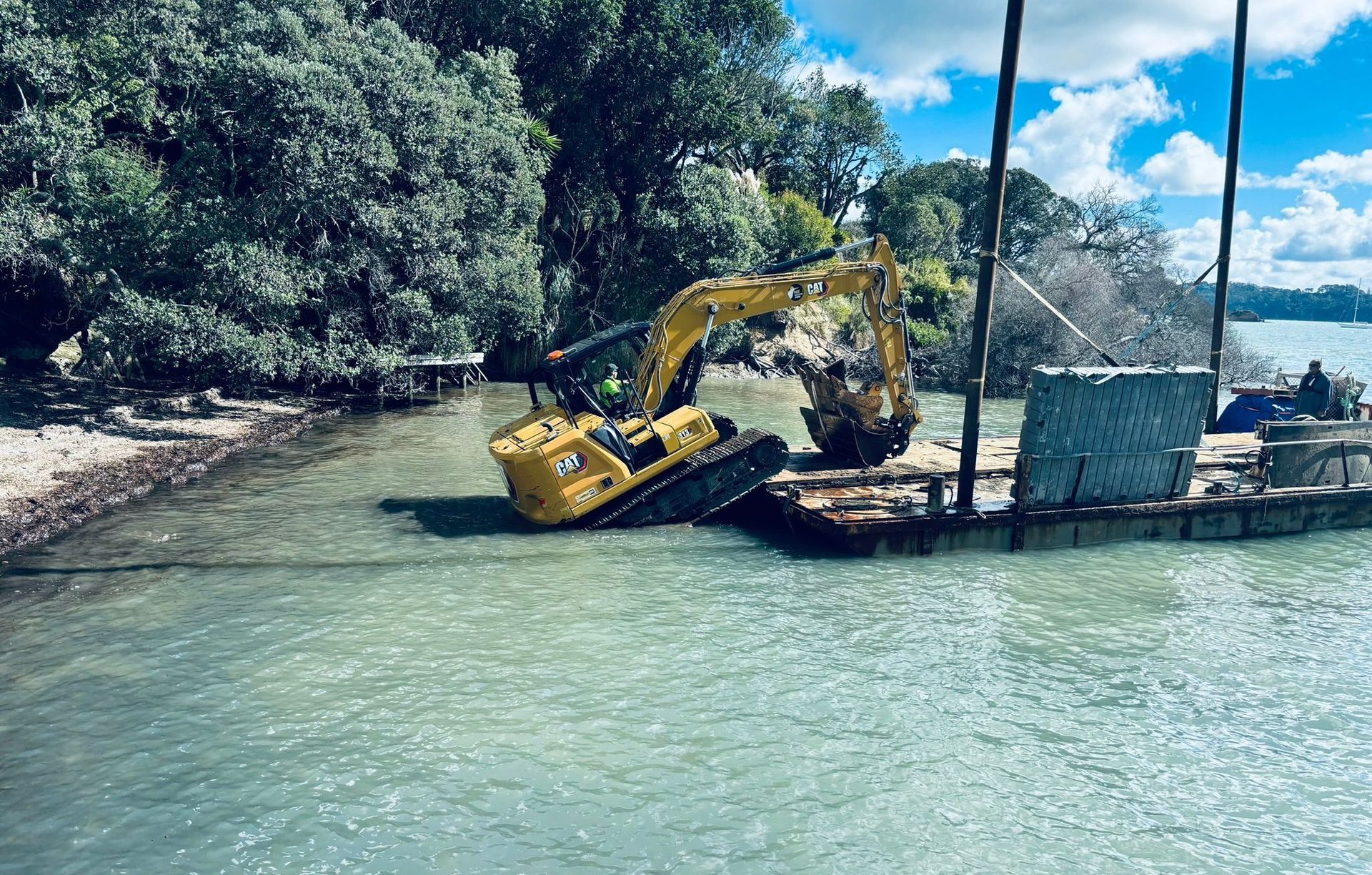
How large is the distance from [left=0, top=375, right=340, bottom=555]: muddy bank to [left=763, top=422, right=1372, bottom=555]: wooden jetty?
10151 mm

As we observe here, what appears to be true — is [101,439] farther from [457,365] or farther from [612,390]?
[457,365]

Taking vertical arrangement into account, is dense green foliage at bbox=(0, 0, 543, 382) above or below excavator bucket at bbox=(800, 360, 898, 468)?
above

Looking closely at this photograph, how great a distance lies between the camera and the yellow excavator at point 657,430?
38.0 ft

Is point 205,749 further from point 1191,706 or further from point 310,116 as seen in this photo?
point 310,116

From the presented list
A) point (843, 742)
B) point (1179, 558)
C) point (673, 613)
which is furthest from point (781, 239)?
point (843, 742)

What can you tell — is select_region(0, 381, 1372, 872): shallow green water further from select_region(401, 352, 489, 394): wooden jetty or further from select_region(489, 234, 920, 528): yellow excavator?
select_region(401, 352, 489, 394): wooden jetty

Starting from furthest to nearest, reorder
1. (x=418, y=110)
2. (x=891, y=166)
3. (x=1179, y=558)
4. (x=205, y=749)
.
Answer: (x=891, y=166) < (x=418, y=110) < (x=1179, y=558) < (x=205, y=749)

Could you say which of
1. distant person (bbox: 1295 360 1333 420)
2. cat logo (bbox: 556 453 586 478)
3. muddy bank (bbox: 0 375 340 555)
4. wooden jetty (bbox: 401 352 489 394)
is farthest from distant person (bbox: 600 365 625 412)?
distant person (bbox: 1295 360 1333 420)

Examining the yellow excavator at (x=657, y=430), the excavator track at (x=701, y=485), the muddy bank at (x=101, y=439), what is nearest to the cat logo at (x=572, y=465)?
the yellow excavator at (x=657, y=430)

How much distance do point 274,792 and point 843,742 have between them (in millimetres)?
4321

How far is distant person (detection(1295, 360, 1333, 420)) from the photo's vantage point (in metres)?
15.4

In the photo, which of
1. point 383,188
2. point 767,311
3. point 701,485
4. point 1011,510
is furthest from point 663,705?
point 383,188

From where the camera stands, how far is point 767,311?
13.2 metres

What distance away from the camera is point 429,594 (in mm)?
9805
